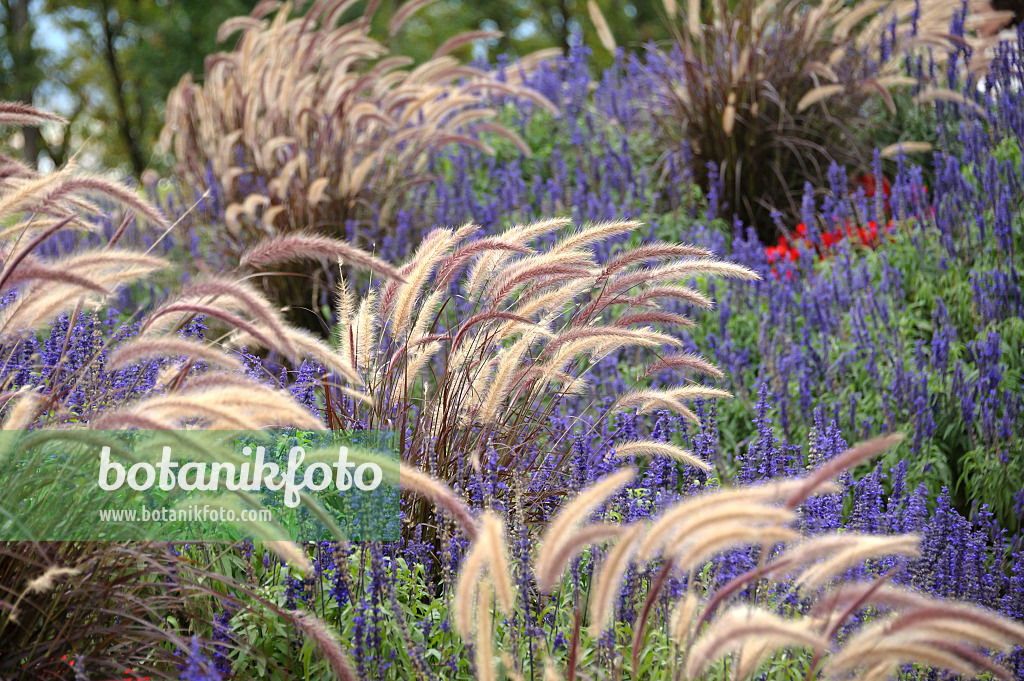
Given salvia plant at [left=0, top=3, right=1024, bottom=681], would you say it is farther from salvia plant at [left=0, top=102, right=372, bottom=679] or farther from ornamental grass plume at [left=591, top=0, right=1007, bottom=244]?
ornamental grass plume at [left=591, top=0, right=1007, bottom=244]

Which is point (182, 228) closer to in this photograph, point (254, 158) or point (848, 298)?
point (254, 158)

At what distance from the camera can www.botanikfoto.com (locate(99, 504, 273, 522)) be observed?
2188mm

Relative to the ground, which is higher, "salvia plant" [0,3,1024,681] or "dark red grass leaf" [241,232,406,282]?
"dark red grass leaf" [241,232,406,282]

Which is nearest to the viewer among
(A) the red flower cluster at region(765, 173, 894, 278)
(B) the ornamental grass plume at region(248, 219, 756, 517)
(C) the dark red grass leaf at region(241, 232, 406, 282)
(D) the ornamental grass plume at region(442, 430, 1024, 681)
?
(D) the ornamental grass plume at region(442, 430, 1024, 681)

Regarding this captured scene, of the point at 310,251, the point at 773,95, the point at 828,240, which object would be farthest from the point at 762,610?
the point at 773,95

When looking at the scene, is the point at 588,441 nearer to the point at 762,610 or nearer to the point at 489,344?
the point at 489,344

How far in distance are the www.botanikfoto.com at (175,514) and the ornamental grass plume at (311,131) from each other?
3.28 m

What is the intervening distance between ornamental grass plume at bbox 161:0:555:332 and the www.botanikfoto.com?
328cm

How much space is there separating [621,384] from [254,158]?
3.73 m

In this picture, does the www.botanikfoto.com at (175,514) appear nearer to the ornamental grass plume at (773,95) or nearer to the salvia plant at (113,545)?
the salvia plant at (113,545)

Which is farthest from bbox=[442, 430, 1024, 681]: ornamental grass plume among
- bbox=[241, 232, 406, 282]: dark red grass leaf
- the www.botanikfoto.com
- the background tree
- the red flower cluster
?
the background tree

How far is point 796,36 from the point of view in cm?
672

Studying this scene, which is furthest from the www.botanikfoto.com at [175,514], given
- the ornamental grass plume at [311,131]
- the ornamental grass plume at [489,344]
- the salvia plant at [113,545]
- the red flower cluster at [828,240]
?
the red flower cluster at [828,240]

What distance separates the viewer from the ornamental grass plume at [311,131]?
6059 millimetres
